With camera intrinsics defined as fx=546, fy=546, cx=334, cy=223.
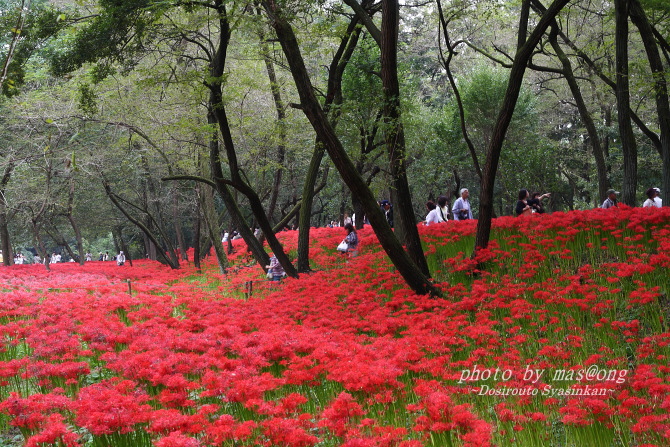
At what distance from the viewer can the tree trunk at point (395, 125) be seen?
348 inches

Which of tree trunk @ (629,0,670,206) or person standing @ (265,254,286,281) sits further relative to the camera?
person standing @ (265,254,286,281)

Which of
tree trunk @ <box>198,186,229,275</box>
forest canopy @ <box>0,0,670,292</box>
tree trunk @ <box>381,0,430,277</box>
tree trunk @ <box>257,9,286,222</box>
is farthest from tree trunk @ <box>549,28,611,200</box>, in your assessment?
tree trunk @ <box>198,186,229,275</box>

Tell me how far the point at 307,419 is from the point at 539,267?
568cm

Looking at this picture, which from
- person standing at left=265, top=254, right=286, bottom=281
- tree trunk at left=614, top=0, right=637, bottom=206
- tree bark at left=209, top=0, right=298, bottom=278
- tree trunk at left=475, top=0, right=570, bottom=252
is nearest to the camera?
tree trunk at left=475, top=0, right=570, bottom=252

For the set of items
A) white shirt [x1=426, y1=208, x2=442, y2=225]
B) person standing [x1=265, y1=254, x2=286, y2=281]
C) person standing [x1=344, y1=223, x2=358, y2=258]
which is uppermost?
white shirt [x1=426, y1=208, x2=442, y2=225]

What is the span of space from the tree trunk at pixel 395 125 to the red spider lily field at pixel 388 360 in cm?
77

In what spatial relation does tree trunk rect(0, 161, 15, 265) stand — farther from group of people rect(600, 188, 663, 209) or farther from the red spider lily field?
group of people rect(600, 188, 663, 209)

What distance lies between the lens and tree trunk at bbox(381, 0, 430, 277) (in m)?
8.85

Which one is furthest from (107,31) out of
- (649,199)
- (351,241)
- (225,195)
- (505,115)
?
(649,199)

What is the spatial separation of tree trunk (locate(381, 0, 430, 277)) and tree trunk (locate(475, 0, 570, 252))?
3.75 feet

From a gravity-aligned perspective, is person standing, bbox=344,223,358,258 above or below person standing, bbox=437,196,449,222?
below

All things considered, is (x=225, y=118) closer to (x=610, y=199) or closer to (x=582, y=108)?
(x=582, y=108)

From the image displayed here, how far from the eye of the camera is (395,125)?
918 centimetres

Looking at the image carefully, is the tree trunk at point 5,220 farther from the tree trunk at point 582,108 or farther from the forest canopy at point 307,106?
→ the tree trunk at point 582,108
